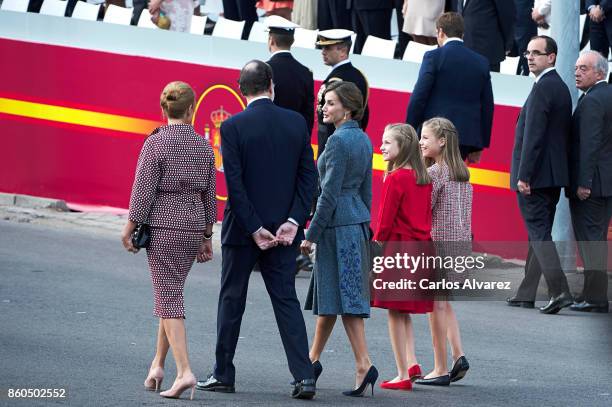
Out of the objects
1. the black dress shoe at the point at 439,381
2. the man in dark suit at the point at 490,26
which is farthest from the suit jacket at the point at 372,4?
the black dress shoe at the point at 439,381

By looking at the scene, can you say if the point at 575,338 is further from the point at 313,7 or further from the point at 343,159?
the point at 313,7

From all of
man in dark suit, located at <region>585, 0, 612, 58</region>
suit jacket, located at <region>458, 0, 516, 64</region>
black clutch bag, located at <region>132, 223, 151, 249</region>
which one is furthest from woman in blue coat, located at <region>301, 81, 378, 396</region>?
man in dark suit, located at <region>585, 0, 612, 58</region>

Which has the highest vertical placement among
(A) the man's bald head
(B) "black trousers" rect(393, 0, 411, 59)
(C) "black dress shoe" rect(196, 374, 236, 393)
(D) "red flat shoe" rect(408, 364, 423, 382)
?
(B) "black trousers" rect(393, 0, 411, 59)

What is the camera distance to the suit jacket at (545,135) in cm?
1135

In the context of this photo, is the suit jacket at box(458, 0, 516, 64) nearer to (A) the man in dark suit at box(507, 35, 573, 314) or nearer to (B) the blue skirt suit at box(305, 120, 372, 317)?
(A) the man in dark suit at box(507, 35, 573, 314)

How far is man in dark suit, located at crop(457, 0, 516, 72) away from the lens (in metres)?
13.1

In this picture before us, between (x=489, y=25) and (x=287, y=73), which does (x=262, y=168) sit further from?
(x=489, y=25)

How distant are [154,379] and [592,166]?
467 cm

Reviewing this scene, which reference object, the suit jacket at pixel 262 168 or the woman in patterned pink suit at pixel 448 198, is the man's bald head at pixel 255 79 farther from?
the woman in patterned pink suit at pixel 448 198

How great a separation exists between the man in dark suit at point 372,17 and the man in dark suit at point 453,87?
2551 millimetres

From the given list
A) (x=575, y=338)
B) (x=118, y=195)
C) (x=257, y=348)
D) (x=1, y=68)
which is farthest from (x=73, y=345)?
(x=1, y=68)

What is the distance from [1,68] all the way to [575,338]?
7.51 m

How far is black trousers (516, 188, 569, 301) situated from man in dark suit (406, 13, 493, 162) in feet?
2.01

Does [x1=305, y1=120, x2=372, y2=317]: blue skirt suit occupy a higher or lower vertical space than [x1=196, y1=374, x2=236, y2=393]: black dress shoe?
higher
